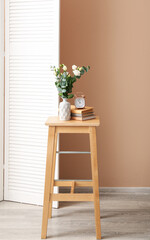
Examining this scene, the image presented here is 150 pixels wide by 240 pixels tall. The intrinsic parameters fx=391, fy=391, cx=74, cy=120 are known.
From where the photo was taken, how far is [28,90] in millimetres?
3234

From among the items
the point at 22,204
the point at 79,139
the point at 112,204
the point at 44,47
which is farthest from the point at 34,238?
the point at 44,47

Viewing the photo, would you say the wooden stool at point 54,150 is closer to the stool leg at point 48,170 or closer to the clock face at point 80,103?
the stool leg at point 48,170

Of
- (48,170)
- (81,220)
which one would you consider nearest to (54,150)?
(48,170)

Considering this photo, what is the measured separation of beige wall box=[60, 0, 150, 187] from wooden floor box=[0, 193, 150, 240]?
0.35 m

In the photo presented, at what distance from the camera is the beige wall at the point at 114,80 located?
351 cm

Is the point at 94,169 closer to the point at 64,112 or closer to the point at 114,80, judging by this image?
the point at 64,112

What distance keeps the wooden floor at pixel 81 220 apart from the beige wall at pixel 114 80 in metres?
0.35

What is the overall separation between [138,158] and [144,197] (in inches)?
14.1

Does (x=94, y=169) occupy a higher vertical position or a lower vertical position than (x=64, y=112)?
lower

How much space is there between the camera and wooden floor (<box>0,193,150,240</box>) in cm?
270

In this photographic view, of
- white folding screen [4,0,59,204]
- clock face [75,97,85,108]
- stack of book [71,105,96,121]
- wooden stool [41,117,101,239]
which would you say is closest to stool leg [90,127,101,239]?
wooden stool [41,117,101,239]

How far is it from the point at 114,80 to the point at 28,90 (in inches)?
32.5

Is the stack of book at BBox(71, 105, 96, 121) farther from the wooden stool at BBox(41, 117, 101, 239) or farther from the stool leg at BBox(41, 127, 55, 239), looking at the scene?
the stool leg at BBox(41, 127, 55, 239)

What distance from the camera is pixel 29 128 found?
3.25 m
